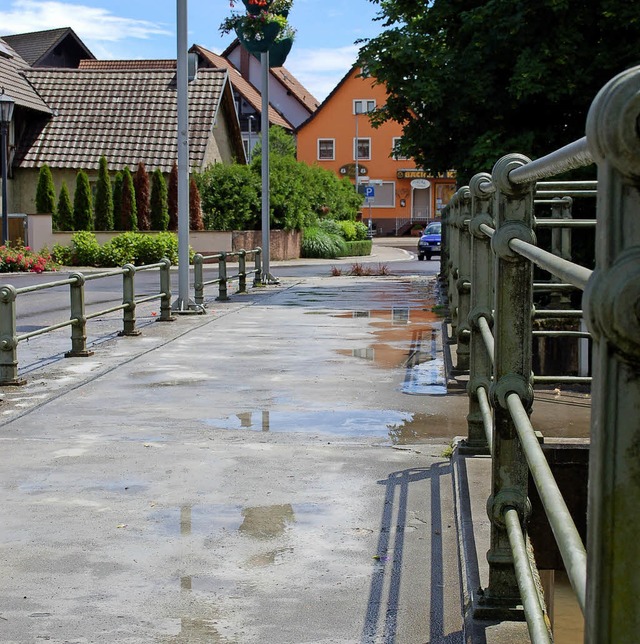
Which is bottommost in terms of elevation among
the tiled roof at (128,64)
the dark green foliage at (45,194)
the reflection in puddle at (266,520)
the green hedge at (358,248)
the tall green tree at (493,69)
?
the reflection in puddle at (266,520)

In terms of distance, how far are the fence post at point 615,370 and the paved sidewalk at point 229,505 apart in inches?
90.1

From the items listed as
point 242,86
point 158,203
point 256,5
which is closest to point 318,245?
point 158,203

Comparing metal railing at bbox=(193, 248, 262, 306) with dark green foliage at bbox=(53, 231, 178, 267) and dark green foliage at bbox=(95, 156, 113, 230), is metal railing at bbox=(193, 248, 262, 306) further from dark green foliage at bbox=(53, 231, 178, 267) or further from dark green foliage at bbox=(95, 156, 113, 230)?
dark green foliage at bbox=(95, 156, 113, 230)

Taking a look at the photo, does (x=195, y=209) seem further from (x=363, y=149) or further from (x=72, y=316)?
(x=363, y=149)

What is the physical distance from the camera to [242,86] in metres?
74.6

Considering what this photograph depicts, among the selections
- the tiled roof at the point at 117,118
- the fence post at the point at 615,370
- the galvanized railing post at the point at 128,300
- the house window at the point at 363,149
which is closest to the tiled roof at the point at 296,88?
the house window at the point at 363,149

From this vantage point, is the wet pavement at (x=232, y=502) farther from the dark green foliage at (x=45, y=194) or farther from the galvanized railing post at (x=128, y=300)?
the dark green foliage at (x=45, y=194)

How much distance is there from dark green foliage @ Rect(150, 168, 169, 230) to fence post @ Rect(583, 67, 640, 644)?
1591 inches

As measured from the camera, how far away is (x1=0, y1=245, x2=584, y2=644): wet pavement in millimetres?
4062

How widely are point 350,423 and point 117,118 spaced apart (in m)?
41.4

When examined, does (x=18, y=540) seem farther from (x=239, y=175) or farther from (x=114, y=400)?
(x=239, y=175)

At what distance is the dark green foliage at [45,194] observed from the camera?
41969 mm

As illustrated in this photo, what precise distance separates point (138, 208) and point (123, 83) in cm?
934

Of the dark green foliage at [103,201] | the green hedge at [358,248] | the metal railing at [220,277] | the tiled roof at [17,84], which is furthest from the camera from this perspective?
the green hedge at [358,248]
